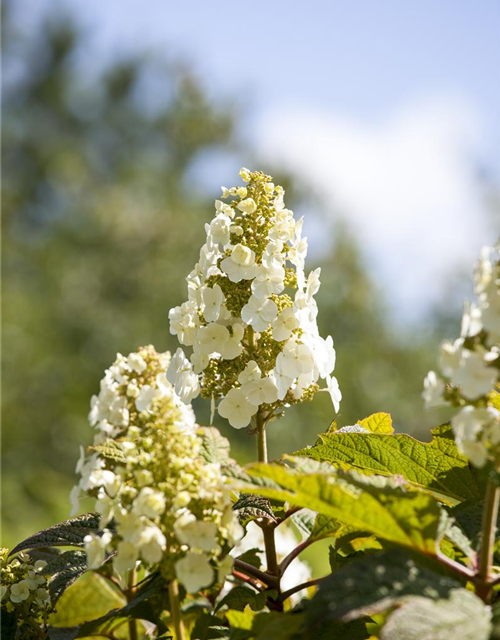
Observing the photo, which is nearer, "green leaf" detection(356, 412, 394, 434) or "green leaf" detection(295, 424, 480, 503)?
"green leaf" detection(295, 424, 480, 503)

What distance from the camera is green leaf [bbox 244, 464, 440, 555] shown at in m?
0.77

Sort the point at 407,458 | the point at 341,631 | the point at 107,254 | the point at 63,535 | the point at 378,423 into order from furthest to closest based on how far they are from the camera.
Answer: the point at 107,254, the point at 378,423, the point at 63,535, the point at 407,458, the point at 341,631

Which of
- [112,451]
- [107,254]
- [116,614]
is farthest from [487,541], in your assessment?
[107,254]

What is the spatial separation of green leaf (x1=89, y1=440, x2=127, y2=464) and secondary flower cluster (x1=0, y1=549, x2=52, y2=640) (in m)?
0.17

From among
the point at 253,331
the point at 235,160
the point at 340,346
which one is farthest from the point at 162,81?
the point at 253,331

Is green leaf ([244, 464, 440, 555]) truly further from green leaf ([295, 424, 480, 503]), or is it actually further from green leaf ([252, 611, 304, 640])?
green leaf ([295, 424, 480, 503])

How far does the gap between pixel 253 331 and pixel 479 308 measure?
0.45 metres

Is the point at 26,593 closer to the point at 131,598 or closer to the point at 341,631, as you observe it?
the point at 131,598

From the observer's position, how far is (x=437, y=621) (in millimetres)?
654

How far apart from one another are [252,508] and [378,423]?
315mm

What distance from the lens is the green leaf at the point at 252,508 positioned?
996 millimetres

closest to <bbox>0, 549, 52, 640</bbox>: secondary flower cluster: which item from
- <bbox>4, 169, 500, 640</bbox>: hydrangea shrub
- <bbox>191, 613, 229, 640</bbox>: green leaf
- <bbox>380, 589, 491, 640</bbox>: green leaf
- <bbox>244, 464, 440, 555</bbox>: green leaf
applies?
<bbox>4, 169, 500, 640</bbox>: hydrangea shrub

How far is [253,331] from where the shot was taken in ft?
3.80

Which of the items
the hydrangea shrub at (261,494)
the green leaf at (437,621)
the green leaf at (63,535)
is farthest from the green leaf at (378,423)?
the green leaf at (437,621)
